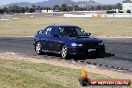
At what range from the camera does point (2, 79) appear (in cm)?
1258

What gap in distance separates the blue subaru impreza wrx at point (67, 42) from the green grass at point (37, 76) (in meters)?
3.57

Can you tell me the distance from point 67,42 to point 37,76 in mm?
6695

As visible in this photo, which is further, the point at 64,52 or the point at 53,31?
the point at 53,31

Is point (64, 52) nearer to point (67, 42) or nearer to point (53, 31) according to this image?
point (67, 42)

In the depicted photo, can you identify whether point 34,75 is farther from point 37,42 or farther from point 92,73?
point 37,42

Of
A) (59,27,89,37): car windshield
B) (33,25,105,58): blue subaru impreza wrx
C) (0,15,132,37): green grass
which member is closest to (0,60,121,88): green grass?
(33,25,105,58): blue subaru impreza wrx

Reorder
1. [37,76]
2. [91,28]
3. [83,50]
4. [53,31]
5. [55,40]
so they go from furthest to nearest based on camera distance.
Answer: [91,28]
[53,31]
[55,40]
[83,50]
[37,76]

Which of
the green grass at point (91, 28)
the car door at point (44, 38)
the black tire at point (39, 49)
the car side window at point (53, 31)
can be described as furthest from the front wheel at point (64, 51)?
the green grass at point (91, 28)

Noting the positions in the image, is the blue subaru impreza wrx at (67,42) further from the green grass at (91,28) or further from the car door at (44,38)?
the green grass at (91,28)

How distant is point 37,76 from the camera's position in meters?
13.3

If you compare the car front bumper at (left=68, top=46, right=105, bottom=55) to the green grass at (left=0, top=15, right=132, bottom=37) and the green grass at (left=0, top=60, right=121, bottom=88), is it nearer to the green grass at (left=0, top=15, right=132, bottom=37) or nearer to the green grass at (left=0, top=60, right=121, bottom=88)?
the green grass at (left=0, top=60, right=121, bottom=88)

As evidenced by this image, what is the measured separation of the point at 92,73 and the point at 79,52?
5.63m

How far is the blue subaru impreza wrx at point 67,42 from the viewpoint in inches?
771

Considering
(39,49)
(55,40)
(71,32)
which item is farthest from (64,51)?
(39,49)
